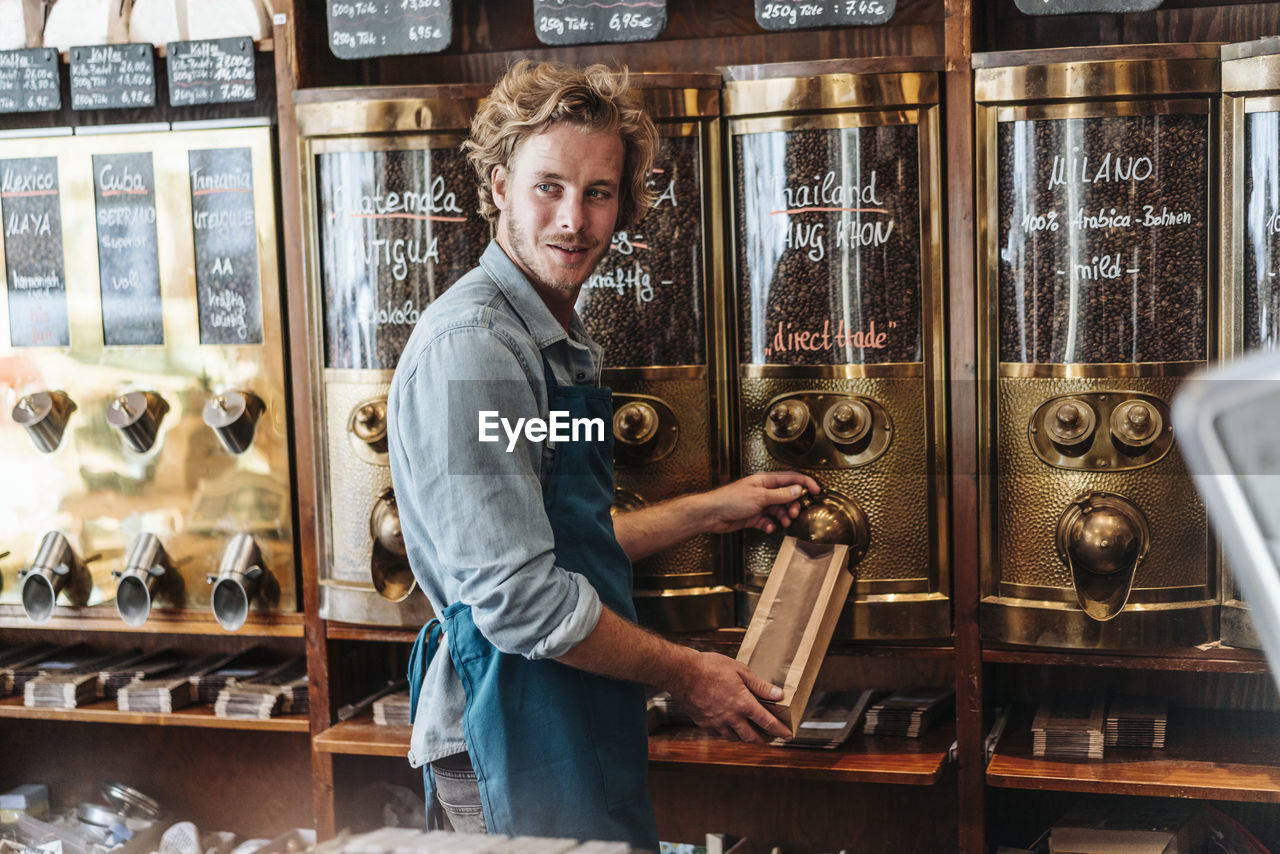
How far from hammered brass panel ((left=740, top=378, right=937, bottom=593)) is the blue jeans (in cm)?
74

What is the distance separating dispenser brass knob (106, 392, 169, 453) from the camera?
90.7 inches

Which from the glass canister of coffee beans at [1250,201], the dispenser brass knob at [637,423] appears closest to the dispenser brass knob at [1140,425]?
the glass canister of coffee beans at [1250,201]

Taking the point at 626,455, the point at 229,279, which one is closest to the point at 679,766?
the point at 626,455

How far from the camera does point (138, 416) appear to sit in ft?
7.57

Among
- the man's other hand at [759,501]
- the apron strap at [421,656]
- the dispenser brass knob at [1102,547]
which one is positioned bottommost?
the apron strap at [421,656]

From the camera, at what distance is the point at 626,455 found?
2.00 metres

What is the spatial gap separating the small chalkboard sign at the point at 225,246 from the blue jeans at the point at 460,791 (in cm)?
107

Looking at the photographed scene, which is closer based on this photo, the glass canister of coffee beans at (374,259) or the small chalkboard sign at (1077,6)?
the small chalkboard sign at (1077,6)

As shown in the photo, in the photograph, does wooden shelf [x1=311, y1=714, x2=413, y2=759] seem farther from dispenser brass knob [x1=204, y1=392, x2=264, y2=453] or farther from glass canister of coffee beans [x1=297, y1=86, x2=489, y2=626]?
dispenser brass knob [x1=204, y1=392, x2=264, y2=453]

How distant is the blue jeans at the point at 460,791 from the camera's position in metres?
1.59

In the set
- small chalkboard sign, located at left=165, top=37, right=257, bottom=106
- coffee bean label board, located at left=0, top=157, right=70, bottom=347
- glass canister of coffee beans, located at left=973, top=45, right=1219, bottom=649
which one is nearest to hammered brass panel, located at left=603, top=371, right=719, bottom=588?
glass canister of coffee beans, located at left=973, top=45, right=1219, bottom=649

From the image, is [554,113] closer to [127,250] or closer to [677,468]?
[677,468]

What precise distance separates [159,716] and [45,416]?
65 cm

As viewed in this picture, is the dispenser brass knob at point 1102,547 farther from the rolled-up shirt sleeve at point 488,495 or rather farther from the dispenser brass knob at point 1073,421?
the rolled-up shirt sleeve at point 488,495
